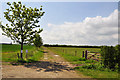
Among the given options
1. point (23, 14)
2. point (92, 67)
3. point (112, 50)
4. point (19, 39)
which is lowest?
point (92, 67)

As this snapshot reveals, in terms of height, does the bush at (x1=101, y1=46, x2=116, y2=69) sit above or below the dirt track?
above

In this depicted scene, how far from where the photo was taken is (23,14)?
16250mm

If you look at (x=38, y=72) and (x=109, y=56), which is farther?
(x=109, y=56)

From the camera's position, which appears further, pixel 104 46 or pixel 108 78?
pixel 104 46

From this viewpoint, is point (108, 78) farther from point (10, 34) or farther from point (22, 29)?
point (10, 34)

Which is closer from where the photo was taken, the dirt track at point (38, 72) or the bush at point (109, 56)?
the dirt track at point (38, 72)

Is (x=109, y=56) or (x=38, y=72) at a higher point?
(x=109, y=56)

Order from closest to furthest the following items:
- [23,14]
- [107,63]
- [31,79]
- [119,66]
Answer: [31,79] < [119,66] < [107,63] < [23,14]

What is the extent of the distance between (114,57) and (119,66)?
36.7 inches

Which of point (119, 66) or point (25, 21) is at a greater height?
point (25, 21)

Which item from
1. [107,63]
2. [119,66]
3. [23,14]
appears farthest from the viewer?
[23,14]

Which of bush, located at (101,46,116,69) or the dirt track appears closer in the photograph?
the dirt track

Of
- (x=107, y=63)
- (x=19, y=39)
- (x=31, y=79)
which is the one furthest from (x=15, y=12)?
(x=107, y=63)

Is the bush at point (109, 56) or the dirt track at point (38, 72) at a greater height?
the bush at point (109, 56)
